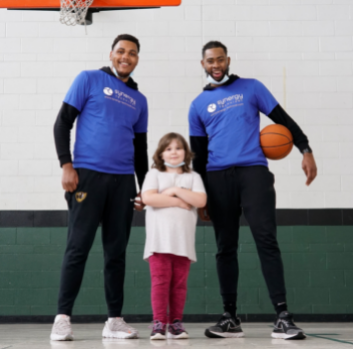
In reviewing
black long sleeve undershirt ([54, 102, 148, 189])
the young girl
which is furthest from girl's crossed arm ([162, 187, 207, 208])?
black long sleeve undershirt ([54, 102, 148, 189])

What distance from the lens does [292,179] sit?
468 centimetres

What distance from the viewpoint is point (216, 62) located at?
2984 mm

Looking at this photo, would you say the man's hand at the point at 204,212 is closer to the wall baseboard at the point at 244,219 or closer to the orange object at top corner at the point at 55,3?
the wall baseboard at the point at 244,219

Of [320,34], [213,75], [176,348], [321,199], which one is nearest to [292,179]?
[321,199]

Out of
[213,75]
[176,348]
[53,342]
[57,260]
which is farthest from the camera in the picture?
[57,260]

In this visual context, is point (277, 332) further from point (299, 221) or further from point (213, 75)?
point (299, 221)

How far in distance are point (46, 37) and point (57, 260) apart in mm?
2240

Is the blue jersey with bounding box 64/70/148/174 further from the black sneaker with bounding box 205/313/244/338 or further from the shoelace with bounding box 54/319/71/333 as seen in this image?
the black sneaker with bounding box 205/313/244/338

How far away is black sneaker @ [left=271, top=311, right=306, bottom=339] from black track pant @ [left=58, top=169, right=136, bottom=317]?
941mm

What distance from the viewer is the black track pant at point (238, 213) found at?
9.04 ft

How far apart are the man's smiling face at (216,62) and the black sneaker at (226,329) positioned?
150 centimetres

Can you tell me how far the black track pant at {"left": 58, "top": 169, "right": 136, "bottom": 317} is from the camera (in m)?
2.68

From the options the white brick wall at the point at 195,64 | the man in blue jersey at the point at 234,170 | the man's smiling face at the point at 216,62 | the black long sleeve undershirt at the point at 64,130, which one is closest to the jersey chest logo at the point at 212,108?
the man in blue jersey at the point at 234,170

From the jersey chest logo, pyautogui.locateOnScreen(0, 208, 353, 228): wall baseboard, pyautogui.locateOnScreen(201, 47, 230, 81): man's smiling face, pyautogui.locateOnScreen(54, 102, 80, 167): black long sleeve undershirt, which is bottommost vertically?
pyautogui.locateOnScreen(0, 208, 353, 228): wall baseboard
